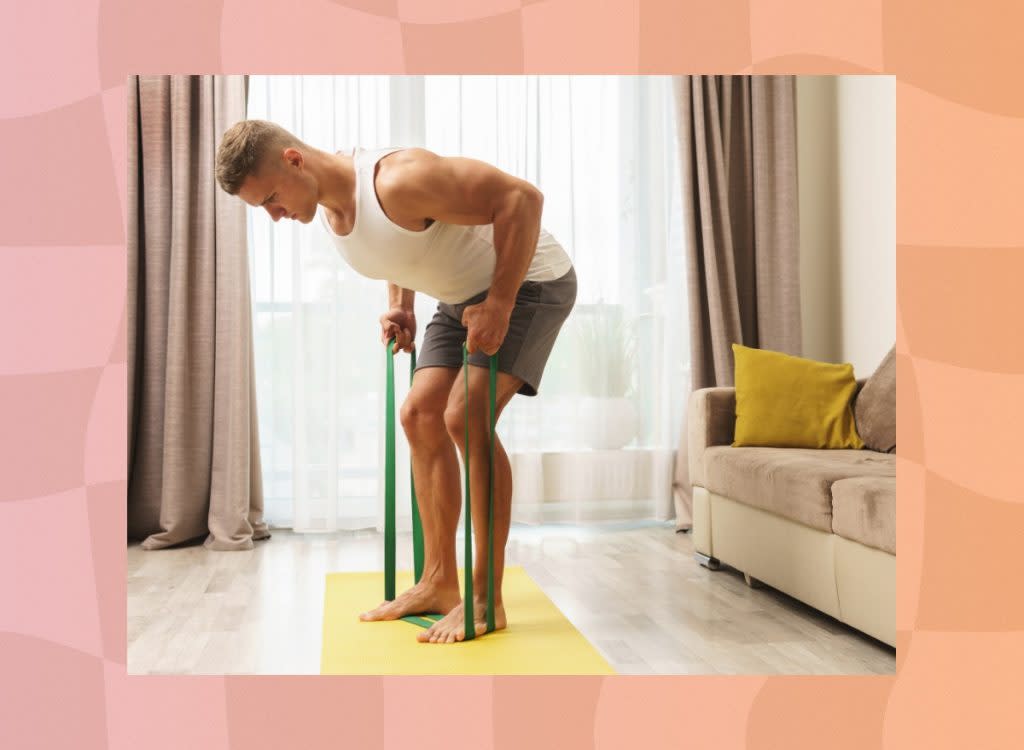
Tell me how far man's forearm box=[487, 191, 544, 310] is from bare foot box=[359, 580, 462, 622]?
2.49ft

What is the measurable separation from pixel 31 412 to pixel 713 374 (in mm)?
3197

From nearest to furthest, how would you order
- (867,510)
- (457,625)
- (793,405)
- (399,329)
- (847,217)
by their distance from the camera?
(457,625) → (867,510) → (399,329) → (793,405) → (847,217)

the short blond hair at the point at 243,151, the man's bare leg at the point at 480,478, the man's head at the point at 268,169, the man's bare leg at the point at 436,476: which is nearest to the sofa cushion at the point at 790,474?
the man's bare leg at the point at 480,478

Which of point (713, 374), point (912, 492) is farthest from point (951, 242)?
point (713, 374)

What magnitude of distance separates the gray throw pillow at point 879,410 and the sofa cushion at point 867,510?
77cm

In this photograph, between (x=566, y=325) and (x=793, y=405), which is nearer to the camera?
(x=793, y=405)

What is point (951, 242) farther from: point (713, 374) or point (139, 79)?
point (139, 79)

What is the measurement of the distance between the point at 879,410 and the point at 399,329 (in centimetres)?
163

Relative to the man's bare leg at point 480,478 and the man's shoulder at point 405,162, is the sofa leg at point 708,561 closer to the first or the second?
the man's bare leg at point 480,478

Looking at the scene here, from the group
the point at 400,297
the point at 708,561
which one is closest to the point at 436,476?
the point at 400,297

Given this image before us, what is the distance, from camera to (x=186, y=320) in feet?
11.9

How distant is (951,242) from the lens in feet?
4.09

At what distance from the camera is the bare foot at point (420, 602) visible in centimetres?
222

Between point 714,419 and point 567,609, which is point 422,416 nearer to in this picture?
point 567,609
